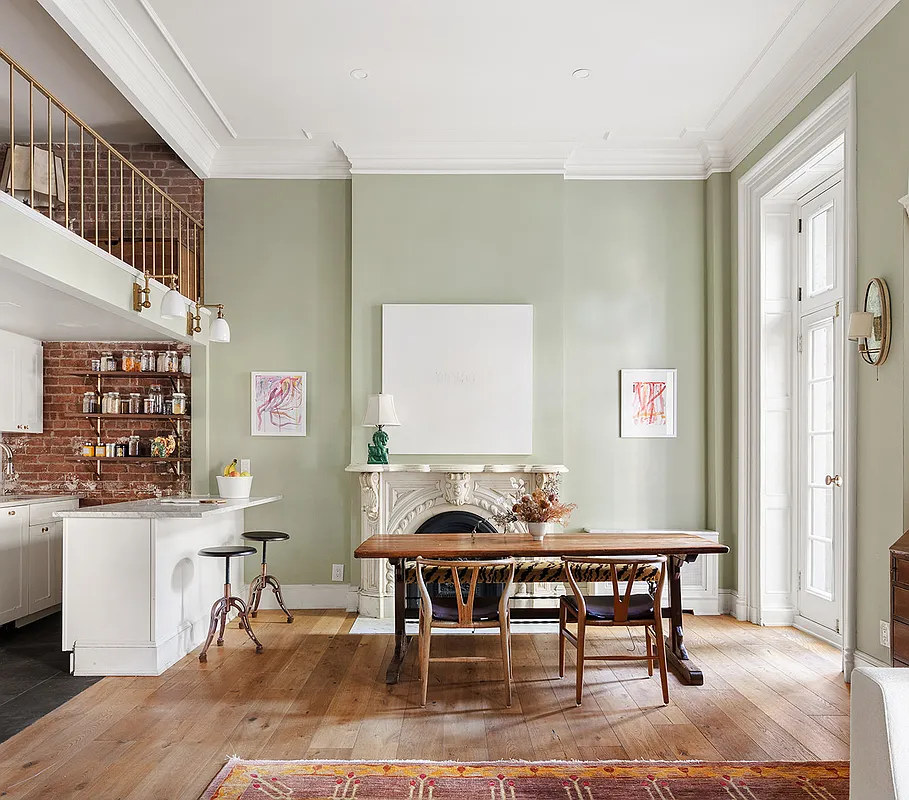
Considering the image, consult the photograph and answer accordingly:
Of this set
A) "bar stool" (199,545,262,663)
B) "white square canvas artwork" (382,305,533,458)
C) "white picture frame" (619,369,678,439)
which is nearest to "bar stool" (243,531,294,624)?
"bar stool" (199,545,262,663)

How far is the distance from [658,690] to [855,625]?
1.13 metres

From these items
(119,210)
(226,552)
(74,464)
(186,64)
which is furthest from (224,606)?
(186,64)

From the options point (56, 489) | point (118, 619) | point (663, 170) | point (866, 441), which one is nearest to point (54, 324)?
point (56, 489)

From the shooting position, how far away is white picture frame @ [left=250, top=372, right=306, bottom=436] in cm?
605

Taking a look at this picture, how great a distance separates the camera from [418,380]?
19.5ft

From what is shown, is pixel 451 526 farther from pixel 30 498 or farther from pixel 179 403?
pixel 30 498

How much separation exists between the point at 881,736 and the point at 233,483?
460 centimetres

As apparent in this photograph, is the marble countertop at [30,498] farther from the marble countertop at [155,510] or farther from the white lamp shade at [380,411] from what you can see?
the white lamp shade at [380,411]

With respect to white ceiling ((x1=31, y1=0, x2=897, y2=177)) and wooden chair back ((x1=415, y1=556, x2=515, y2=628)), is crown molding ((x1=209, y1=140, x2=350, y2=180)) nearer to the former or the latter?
white ceiling ((x1=31, y1=0, x2=897, y2=177))

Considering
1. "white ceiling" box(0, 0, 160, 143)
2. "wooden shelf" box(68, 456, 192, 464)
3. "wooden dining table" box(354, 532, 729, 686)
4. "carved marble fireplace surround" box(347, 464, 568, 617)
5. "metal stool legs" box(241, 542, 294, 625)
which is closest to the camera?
"wooden dining table" box(354, 532, 729, 686)

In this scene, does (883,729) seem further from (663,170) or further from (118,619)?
(663,170)

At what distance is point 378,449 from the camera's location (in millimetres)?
5746

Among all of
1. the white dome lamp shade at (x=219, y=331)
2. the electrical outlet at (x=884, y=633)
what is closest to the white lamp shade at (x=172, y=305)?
the white dome lamp shade at (x=219, y=331)

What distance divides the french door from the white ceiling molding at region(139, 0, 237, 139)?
4216mm
